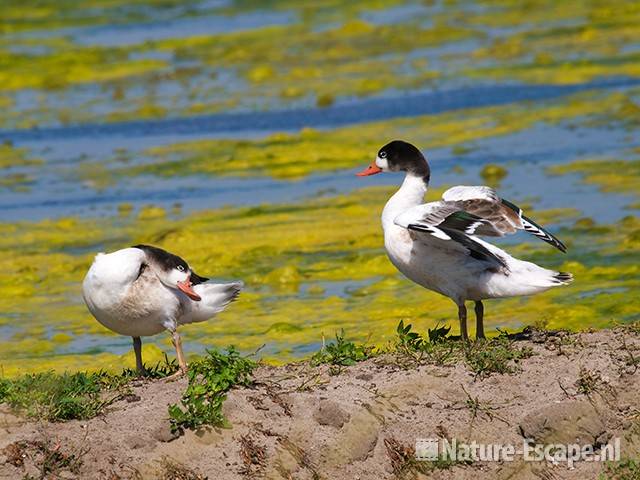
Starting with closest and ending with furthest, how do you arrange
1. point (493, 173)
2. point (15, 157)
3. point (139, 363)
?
point (139, 363), point (493, 173), point (15, 157)

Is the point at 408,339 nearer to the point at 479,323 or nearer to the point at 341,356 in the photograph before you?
the point at 341,356

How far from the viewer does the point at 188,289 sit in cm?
925

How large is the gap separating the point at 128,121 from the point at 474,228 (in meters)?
14.2

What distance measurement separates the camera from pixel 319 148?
19.6 metres

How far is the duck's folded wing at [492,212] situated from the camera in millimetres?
9469

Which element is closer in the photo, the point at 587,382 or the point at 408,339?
the point at 587,382

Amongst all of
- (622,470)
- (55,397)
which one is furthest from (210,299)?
(622,470)

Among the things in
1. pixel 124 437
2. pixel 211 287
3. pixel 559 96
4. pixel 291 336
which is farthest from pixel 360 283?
pixel 559 96

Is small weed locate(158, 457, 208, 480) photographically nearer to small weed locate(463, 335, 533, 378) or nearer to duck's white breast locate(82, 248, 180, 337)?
duck's white breast locate(82, 248, 180, 337)

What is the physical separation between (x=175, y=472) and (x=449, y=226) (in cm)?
251

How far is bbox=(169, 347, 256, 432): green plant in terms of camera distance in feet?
26.6

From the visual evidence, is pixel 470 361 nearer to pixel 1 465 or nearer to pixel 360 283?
pixel 1 465

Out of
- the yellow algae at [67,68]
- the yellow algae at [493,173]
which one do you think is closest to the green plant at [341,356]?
the yellow algae at [493,173]

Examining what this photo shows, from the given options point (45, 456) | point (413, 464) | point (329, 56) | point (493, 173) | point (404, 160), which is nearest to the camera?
point (45, 456)
